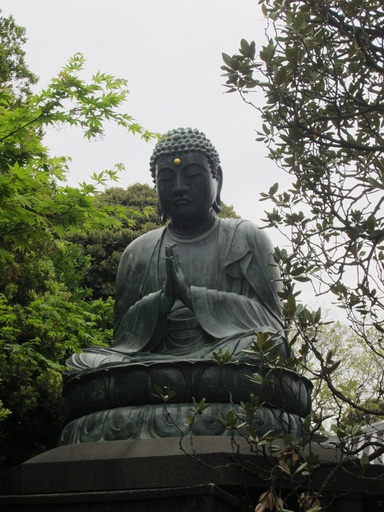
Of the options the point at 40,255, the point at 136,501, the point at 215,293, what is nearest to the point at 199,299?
the point at 215,293

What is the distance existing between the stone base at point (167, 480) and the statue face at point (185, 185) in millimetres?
2378

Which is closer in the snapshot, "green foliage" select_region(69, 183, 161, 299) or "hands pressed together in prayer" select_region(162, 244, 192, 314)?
Answer: "hands pressed together in prayer" select_region(162, 244, 192, 314)

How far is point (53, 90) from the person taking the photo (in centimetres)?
830

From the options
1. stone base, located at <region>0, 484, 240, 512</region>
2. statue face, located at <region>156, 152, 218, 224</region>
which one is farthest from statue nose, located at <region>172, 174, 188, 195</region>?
stone base, located at <region>0, 484, 240, 512</region>

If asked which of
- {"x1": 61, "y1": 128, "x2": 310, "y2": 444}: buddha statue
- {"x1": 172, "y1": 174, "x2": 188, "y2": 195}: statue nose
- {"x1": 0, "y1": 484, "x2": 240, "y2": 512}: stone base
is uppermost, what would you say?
{"x1": 172, "y1": 174, "x2": 188, "y2": 195}: statue nose

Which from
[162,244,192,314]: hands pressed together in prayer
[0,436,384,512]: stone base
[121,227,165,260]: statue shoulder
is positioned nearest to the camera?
[0,436,384,512]: stone base

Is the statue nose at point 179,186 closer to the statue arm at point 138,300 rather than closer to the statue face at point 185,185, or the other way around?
the statue face at point 185,185

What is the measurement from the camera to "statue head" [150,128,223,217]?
7.05m

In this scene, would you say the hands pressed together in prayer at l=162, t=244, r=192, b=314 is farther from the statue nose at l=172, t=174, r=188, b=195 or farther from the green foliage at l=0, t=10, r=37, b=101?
the green foliage at l=0, t=10, r=37, b=101

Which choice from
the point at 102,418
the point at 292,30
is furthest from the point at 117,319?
the point at 292,30

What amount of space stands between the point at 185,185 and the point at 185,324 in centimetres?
123

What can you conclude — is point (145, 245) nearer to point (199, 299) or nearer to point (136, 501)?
point (199, 299)

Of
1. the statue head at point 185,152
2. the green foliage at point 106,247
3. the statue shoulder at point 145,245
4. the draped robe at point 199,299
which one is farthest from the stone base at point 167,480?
the green foliage at point 106,247

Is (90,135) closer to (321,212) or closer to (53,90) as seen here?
(53,90)
